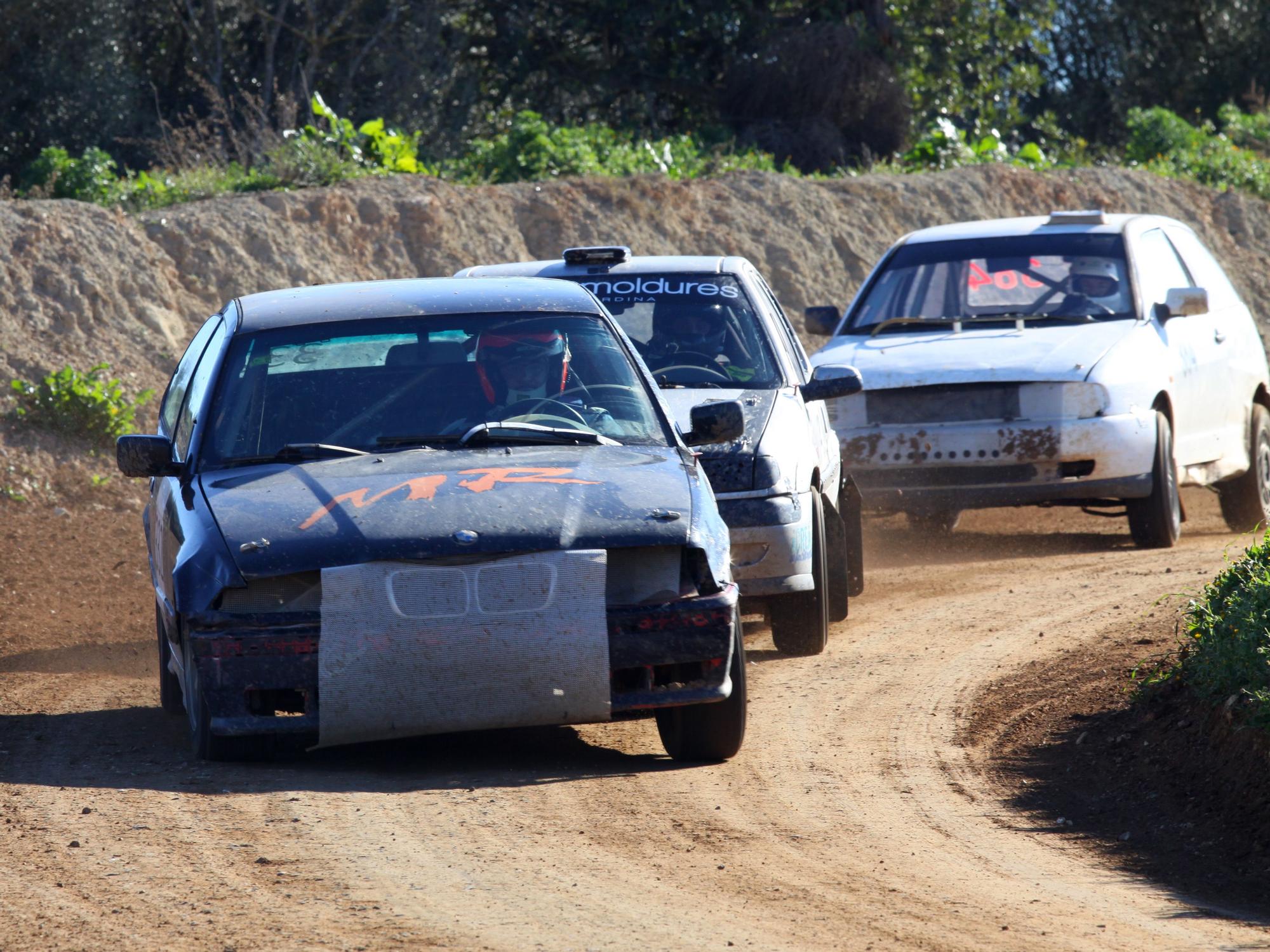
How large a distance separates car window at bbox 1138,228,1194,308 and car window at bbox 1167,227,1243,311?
0.12 m

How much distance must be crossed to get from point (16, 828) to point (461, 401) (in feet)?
7.02

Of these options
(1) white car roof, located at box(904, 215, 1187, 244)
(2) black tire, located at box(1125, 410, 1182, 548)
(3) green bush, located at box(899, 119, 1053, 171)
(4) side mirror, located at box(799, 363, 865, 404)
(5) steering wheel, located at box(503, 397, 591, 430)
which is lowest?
(2) black tire, located at box(1125, 410, 1182, 548)

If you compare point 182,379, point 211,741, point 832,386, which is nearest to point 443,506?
point 211,741

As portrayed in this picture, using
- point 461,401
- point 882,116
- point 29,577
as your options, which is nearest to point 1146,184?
point 882,116

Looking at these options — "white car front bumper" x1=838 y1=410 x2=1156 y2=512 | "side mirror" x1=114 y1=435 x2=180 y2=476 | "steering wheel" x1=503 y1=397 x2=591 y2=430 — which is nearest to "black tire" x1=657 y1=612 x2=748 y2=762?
"steering wheel" x1=503 y1=397 x2=591 y2=430

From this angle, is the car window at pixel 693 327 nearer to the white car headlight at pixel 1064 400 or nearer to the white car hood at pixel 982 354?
the white car hood at pixel 982 354

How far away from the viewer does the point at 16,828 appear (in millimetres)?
4996

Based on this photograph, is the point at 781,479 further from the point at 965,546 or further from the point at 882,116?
the point at 882,116

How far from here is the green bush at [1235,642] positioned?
552 centimetres

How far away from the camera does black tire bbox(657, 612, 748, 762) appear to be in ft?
18.6

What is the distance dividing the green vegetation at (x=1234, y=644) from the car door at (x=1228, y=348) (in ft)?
16.2

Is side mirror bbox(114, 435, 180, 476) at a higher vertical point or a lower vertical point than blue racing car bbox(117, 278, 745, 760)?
higher

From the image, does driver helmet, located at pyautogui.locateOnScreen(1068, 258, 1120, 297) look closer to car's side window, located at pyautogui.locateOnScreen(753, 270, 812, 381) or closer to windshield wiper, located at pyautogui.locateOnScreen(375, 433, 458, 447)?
car's side window, located at pyautogui.locateOnScreen(753, 270, 812, 381)

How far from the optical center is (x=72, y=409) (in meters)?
13.5
